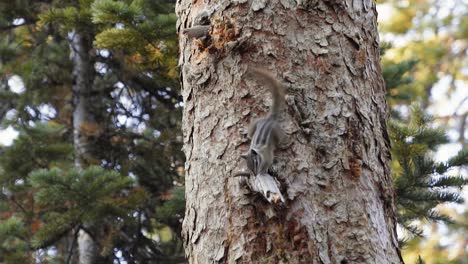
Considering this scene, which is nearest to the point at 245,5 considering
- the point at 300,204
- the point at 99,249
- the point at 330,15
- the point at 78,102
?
the point at 330,15

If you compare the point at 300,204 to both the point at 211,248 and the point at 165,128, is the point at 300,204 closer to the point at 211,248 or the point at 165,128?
the point at 211,248

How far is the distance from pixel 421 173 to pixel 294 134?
1.66 meters

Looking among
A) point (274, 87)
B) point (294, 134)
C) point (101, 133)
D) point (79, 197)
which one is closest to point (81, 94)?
point (101, 133)

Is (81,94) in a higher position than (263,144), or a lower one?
higher

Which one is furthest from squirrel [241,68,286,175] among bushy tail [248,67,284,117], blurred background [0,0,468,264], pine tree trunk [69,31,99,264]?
pine tree trunk [69,31,99,264]

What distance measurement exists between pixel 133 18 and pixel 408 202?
5.44 ft

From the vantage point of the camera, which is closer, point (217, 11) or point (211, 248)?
point (211, 248)

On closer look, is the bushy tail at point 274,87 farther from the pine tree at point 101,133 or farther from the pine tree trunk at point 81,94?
the pine tree trunk at point 81,94

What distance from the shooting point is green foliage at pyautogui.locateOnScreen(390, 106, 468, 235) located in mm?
3223

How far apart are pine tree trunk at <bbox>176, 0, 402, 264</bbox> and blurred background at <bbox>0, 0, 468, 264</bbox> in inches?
49.7

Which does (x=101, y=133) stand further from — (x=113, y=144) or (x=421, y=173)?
(x=421, y=173)

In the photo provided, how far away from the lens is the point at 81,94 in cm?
471

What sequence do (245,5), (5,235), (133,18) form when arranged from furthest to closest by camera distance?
(5,235) → (133,18) → (245,5)

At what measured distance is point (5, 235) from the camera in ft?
11.8
